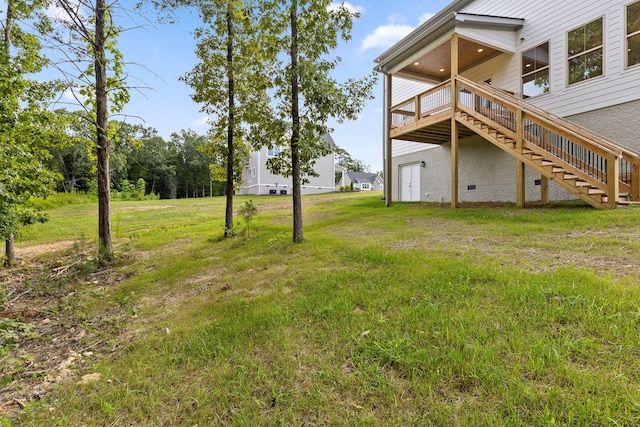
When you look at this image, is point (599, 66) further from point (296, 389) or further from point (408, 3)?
point (296, 389)

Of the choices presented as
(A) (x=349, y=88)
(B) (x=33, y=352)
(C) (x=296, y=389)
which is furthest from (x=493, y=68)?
(B) (x=33, y=352)

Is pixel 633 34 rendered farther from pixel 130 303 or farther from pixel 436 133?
pixel 130 303

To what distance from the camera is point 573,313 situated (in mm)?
2279

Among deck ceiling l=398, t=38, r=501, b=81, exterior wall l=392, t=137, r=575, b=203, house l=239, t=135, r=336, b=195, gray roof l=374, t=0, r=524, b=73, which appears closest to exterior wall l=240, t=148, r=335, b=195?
house l=239, t=135, r=336, b=195

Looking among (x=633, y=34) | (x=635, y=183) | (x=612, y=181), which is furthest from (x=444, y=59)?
(x=612, y=181)

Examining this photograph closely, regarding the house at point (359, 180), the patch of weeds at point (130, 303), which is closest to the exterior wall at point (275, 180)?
the house at point (359, 180)

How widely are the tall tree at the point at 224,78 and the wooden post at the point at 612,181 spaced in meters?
7.52

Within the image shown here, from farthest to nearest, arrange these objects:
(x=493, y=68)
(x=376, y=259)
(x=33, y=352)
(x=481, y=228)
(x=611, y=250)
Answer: (x=493, y=68), (x=481, y=228), (x=376, y=259), (x=611, y=250), (x=33, y=352)

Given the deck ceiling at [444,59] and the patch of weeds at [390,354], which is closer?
the patch of weeds at [390,354]

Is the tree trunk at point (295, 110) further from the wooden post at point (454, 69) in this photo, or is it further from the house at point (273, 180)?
the house at point (273, 180)

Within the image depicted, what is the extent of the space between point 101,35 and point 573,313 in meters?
8.62

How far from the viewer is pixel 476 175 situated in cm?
1138

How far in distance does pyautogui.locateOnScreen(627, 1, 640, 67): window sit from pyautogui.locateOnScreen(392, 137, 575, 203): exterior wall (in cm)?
346

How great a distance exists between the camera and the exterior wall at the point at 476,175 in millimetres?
9758
